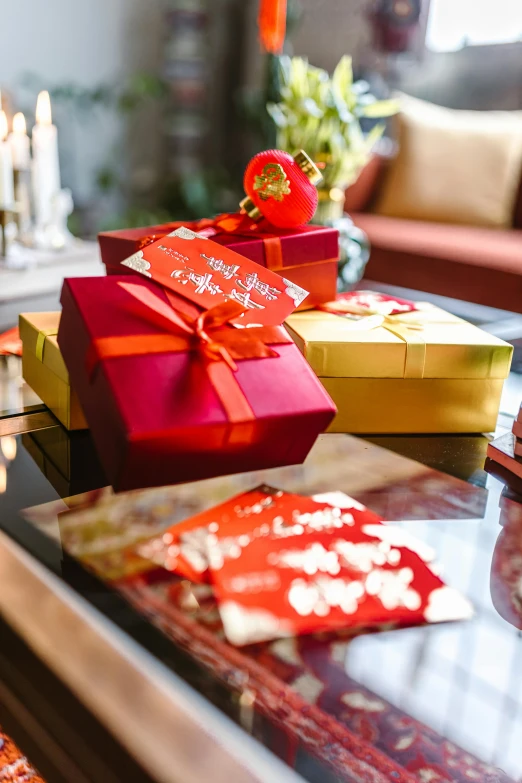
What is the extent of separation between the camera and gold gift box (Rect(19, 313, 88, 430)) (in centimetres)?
81

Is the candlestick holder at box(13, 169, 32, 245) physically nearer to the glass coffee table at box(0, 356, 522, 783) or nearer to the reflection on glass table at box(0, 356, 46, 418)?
the reflection on glass table at box(0, 356, 46, 418)

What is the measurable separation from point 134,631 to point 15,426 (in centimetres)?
42

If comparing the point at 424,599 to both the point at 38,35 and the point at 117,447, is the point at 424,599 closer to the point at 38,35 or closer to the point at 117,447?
the point at 117,447

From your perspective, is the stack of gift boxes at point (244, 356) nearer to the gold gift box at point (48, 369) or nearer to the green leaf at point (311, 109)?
the gold gift box at point (48, 369)

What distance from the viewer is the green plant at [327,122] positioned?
1503 mm

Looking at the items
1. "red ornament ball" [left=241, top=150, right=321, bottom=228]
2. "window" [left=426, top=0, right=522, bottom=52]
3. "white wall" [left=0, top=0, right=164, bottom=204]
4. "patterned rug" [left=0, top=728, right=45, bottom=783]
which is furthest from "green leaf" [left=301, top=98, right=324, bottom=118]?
"white wall" [left=0, top=0, right=164, bottom=204]

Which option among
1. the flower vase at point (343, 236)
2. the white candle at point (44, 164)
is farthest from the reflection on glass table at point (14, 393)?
the white candle at point (44, 164)

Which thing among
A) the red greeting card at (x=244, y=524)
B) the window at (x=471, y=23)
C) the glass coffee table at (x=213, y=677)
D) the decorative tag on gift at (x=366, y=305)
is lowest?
the glass coffee table at (x=213, y=677)

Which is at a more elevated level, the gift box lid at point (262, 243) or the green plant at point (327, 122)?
the green plant at point (327, 122)

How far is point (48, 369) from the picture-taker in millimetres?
854

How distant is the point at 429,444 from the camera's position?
88cm

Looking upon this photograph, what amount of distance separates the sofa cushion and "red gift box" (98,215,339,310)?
1328 mm

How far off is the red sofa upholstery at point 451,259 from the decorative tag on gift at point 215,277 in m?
1.55

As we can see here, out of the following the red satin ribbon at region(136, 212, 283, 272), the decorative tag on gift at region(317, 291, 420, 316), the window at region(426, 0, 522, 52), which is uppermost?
the window at region(426, 0, 522, 52)
